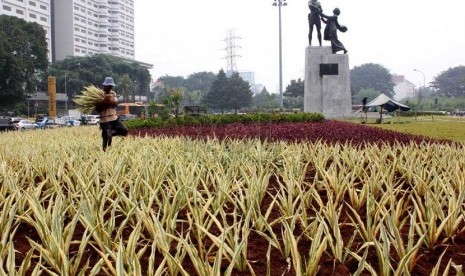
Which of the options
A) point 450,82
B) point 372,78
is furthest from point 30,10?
point 450,82

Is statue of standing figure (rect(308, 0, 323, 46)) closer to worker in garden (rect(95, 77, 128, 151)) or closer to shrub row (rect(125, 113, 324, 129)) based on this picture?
shrub row (rect(125, 113, 324, 129))

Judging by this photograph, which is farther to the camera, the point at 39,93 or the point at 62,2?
the point at 62,2

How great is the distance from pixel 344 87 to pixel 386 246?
21.6 meters

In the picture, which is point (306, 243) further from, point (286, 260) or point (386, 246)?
point (386, 246)

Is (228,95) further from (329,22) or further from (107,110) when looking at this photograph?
(107,110)

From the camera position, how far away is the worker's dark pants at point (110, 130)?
25.2ft

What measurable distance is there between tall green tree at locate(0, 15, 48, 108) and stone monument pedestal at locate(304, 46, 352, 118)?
86.8 ft

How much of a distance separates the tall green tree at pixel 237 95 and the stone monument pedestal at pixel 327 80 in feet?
165

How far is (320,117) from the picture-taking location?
1725cm

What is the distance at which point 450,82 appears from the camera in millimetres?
101438

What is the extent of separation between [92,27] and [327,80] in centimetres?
8228

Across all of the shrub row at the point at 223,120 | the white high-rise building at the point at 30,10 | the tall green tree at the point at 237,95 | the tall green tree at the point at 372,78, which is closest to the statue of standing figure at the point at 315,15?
the shrub row at the point at 223,120

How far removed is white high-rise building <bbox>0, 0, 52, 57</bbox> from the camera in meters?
68.9

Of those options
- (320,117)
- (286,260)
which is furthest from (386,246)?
(320,117)
